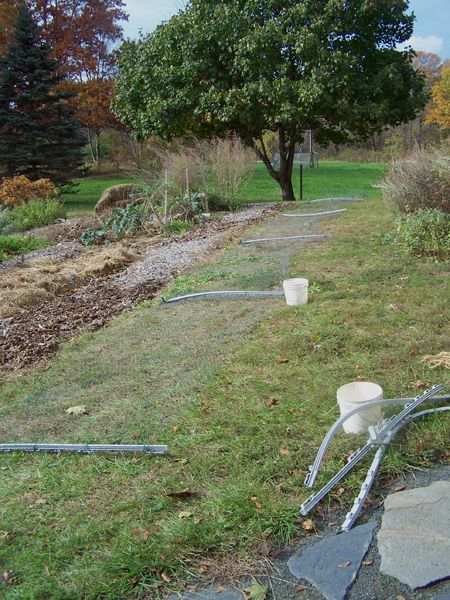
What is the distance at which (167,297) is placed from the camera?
18.8ft

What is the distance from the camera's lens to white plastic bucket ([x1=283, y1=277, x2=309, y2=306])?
484cm

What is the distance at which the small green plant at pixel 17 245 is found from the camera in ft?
31.6

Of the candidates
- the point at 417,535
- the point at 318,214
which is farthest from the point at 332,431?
the point at 318,214

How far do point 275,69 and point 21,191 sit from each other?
673cm

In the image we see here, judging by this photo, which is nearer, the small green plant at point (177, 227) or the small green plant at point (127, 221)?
the small green plant at point (177, 227)

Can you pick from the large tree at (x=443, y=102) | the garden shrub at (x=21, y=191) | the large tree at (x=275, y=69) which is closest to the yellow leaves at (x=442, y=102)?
the large tree at (x=443, y=102)

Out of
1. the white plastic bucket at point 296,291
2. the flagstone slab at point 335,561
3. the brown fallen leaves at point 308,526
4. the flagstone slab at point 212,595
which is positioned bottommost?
the flagstone slab at point 212,595

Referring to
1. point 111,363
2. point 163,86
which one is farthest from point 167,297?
point 163,86

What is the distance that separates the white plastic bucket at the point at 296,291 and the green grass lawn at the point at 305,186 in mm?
9983

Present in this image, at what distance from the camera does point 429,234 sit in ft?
20.8

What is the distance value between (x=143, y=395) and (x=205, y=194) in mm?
8959

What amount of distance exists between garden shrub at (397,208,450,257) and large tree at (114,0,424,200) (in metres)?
6.33

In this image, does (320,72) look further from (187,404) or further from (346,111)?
(187,404)

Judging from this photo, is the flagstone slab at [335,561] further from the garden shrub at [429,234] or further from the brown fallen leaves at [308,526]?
the garden shrub at [429,234]
